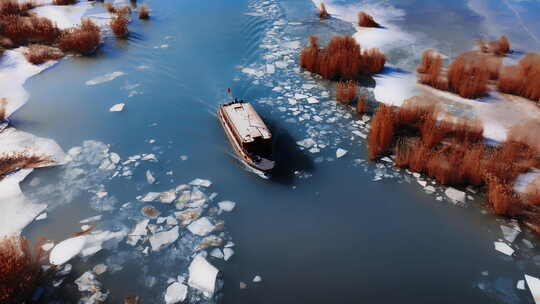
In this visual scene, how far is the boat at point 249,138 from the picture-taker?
617 centimetres

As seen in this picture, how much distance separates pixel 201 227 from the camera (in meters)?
5.30

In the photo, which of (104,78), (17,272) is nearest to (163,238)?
(17,272)

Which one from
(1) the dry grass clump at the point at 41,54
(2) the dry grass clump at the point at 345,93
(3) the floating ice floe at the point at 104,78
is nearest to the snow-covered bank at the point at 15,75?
(1) the dry grass clump at the point at 41,54

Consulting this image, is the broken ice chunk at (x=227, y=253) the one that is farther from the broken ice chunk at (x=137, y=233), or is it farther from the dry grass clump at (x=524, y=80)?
the dry grass clump at (x=524, y=80)

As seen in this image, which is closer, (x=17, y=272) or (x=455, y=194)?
(x=17, y=272)

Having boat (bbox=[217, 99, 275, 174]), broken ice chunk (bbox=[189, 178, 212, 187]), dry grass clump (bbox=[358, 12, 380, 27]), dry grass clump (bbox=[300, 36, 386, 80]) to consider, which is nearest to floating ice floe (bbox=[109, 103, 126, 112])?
boat (bbox=[217, 99, 275, 174])

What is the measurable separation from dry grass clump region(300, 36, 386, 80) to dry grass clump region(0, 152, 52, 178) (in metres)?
6.66

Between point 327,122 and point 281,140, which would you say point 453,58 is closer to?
point 327,122

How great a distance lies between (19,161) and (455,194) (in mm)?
7930

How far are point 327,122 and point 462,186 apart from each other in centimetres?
293

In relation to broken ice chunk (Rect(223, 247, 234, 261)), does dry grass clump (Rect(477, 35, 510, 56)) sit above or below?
above

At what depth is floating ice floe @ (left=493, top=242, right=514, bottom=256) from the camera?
4.93m

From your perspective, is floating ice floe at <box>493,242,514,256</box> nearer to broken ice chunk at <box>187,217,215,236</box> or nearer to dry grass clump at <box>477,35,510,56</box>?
broken ice chunk at <box>187,217,215,236</box>

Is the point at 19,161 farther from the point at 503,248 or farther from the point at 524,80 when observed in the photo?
the point at 524,80
